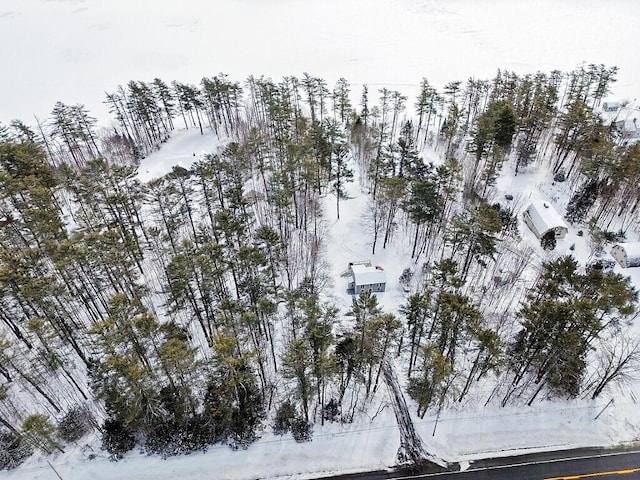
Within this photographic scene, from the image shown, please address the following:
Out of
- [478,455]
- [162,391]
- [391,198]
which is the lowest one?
[478,455]

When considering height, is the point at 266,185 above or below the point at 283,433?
above

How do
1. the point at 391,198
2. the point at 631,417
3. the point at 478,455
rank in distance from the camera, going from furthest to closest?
the point at 391,198 → the point at 631,417 → the point at 478,455

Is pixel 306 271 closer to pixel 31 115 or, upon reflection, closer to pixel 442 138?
pixel 442 138

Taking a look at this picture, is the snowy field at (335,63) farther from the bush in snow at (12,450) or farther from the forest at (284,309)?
the forest at (284,309)

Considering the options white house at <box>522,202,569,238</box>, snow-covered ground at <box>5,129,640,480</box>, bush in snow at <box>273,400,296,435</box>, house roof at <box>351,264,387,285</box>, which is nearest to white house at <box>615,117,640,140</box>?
white house at <box>522,202,569,238</box>

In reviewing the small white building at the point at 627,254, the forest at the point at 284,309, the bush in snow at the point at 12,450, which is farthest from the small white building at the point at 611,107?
the bush in snow at the point at 12,450

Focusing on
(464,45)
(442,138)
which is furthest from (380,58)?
(442,138)

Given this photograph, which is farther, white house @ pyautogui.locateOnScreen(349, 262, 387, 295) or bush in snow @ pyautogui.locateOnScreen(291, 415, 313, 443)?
white house @ pyautogui.locateOnScreen(349, 262, 387, 295)

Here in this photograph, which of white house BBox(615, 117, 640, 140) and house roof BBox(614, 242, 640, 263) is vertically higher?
white house BBox(615, 117, 640, 140)

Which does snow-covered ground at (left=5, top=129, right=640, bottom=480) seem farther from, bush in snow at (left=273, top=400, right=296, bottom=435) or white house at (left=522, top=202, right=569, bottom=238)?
white house at (left=522, top=202, right=569, bottom=238)
